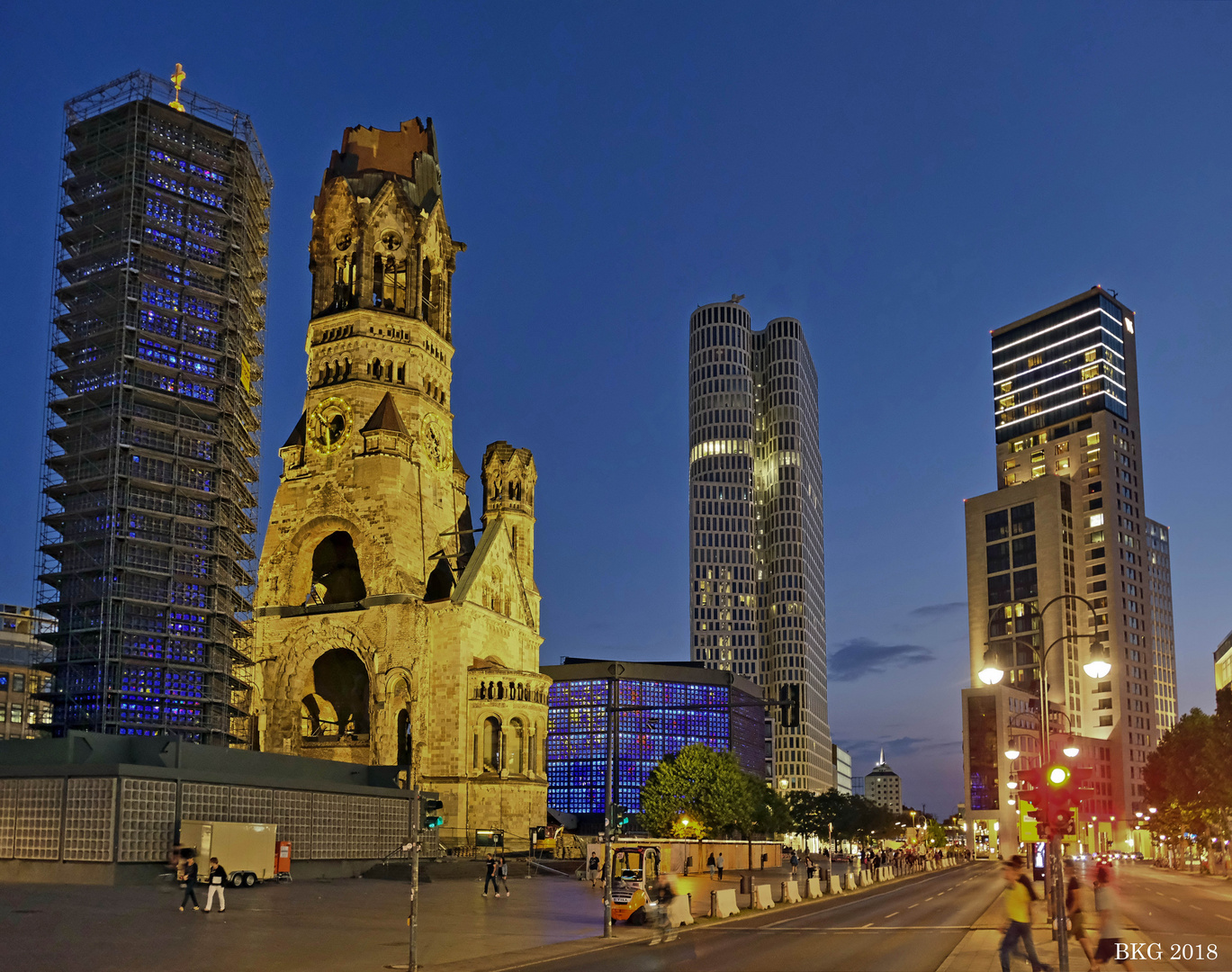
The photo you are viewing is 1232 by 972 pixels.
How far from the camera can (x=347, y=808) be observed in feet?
174

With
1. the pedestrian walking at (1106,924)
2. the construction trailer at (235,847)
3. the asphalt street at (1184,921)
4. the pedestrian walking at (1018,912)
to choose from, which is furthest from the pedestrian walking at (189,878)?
the asphalt street at (1184,921)

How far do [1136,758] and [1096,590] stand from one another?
27.0 metres

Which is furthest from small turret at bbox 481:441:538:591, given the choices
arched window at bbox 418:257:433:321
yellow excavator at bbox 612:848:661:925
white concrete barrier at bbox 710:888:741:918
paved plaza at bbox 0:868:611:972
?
white concrete barrier at bbox 710:888:741:918

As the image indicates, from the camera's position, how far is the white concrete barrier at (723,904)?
35.3 metres

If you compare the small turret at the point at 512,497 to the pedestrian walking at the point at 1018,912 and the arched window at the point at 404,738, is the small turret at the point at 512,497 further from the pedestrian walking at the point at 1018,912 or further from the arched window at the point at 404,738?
the pedestrian walking at the point at 1018,912

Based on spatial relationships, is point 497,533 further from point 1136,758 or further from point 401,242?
point 1136,758

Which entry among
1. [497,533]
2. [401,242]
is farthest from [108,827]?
[401,242]

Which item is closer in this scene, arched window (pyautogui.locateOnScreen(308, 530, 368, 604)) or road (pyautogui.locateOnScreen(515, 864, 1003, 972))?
road (pyautogui.locateOnScreen(515, 864, 1003, 972))

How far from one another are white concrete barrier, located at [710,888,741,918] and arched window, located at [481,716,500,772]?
35981 mm

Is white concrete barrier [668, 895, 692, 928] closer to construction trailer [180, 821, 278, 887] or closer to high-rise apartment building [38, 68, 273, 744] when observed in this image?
construction trailer [180, 821, 278, 887]

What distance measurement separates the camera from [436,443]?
262ft

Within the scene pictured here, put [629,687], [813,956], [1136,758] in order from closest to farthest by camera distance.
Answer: [813,956] < [629,687] < [1136,758]

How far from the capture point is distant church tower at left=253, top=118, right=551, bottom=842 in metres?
69.6

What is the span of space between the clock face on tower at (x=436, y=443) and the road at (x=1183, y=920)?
49.0m
